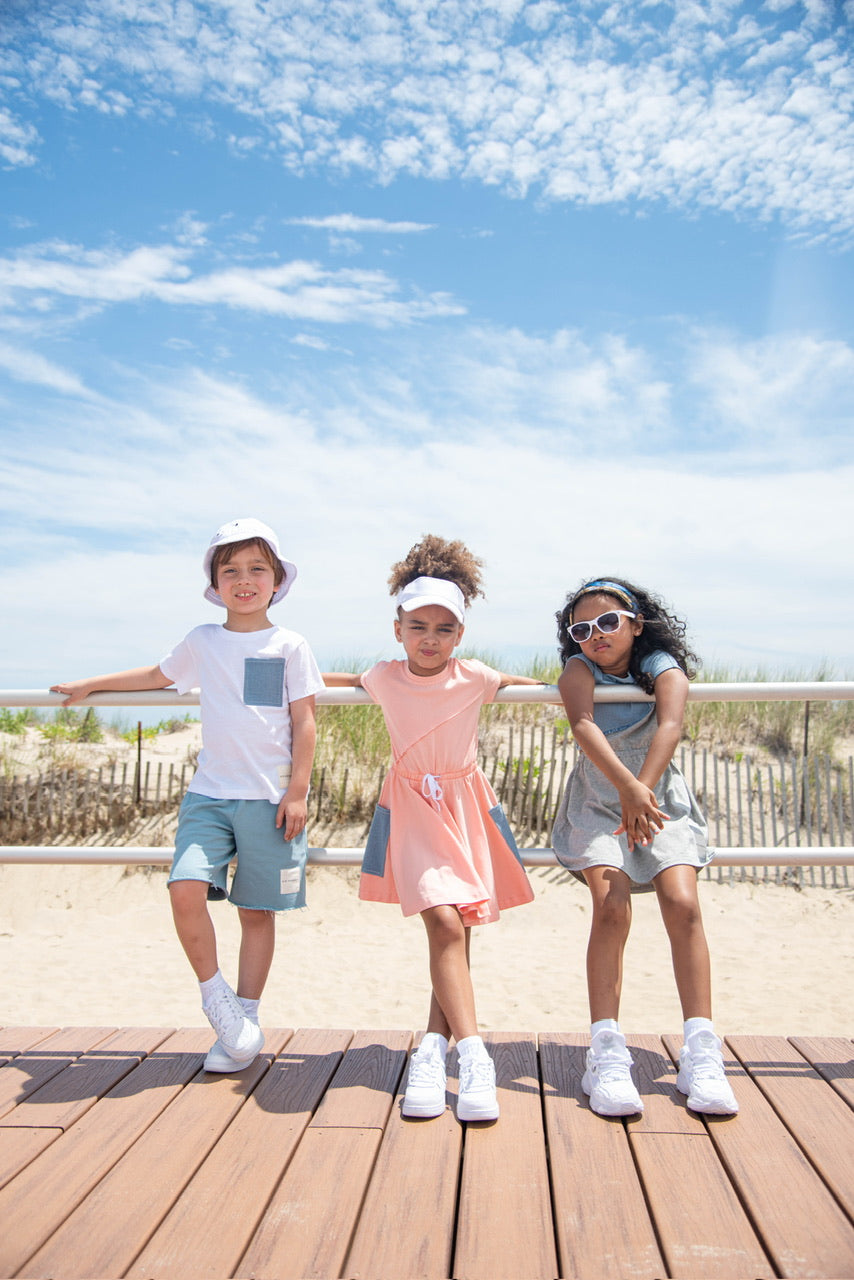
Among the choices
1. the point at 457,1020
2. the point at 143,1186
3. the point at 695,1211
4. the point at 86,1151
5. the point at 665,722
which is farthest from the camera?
the point at 665,722

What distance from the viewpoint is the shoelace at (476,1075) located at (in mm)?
2188

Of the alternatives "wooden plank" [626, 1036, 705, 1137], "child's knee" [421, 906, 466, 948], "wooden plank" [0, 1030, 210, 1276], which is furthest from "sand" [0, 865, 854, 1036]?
"child's knee" [421, 906, 466, 948]

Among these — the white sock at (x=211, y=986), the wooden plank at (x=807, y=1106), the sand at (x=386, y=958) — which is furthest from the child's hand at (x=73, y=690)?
the sand at (x=386, y=958)

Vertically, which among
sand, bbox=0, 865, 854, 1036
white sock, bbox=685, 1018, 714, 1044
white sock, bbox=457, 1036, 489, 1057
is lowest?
sand, bbox=0, 865, 854, 1036

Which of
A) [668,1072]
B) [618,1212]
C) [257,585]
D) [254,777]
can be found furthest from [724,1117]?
[257,585]

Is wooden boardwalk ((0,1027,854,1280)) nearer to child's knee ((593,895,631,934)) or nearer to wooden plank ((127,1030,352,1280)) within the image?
wooden plank ((127,1030,352,1280))

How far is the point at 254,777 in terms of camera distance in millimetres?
2539

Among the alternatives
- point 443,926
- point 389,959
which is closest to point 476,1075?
point 443,926

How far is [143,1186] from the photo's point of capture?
6.28 feet

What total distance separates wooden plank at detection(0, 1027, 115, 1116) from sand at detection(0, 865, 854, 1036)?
11.9ft

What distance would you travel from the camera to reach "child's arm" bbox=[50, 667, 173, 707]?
2.65 m

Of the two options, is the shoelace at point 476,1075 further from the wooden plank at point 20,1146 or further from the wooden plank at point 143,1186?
the wooden plank at point 20,1146

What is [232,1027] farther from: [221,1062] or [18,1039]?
[18,1039]

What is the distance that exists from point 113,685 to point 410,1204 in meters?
1.52
